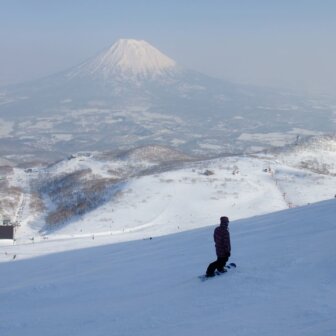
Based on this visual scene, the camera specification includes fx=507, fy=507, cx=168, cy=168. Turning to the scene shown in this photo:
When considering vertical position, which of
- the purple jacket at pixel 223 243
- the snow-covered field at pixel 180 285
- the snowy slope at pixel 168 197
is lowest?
the snowy slope at pixel 168 197

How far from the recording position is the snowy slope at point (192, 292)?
921cm

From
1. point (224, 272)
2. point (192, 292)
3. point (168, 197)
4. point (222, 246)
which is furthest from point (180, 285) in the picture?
point (168, 197)

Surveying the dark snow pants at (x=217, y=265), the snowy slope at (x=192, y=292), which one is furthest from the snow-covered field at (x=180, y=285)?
the dark snow pants at (x=217, y=265)

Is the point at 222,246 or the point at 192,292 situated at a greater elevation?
the point at 222,246

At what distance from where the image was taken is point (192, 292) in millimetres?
11523

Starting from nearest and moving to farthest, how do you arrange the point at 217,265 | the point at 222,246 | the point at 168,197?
the point at 222,246
the point at 217,265
the point at 168,197

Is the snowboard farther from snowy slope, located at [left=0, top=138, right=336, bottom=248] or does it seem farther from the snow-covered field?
snowy slope, located at [left=0, top=138, right=336, bottom=248]

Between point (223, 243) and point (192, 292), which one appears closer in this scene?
point (192, 292)

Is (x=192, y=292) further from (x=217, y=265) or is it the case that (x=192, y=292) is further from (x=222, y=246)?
(x=222, y=246)

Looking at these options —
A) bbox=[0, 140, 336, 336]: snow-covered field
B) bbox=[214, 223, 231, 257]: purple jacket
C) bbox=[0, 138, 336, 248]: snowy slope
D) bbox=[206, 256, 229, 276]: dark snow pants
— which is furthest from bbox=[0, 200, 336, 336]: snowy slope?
bbox=[0, 138, 336, 248]: snowy slope

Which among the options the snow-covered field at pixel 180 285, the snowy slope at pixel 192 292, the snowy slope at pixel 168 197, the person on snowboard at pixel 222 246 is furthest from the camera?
the snowy slope at pixel 168 197

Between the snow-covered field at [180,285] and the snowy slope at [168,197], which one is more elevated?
the snow-covered field at [180,285]

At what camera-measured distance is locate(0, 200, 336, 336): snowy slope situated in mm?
9211

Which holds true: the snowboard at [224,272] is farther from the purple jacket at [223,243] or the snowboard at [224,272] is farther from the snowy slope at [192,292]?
the purple jacket at [223,243]
